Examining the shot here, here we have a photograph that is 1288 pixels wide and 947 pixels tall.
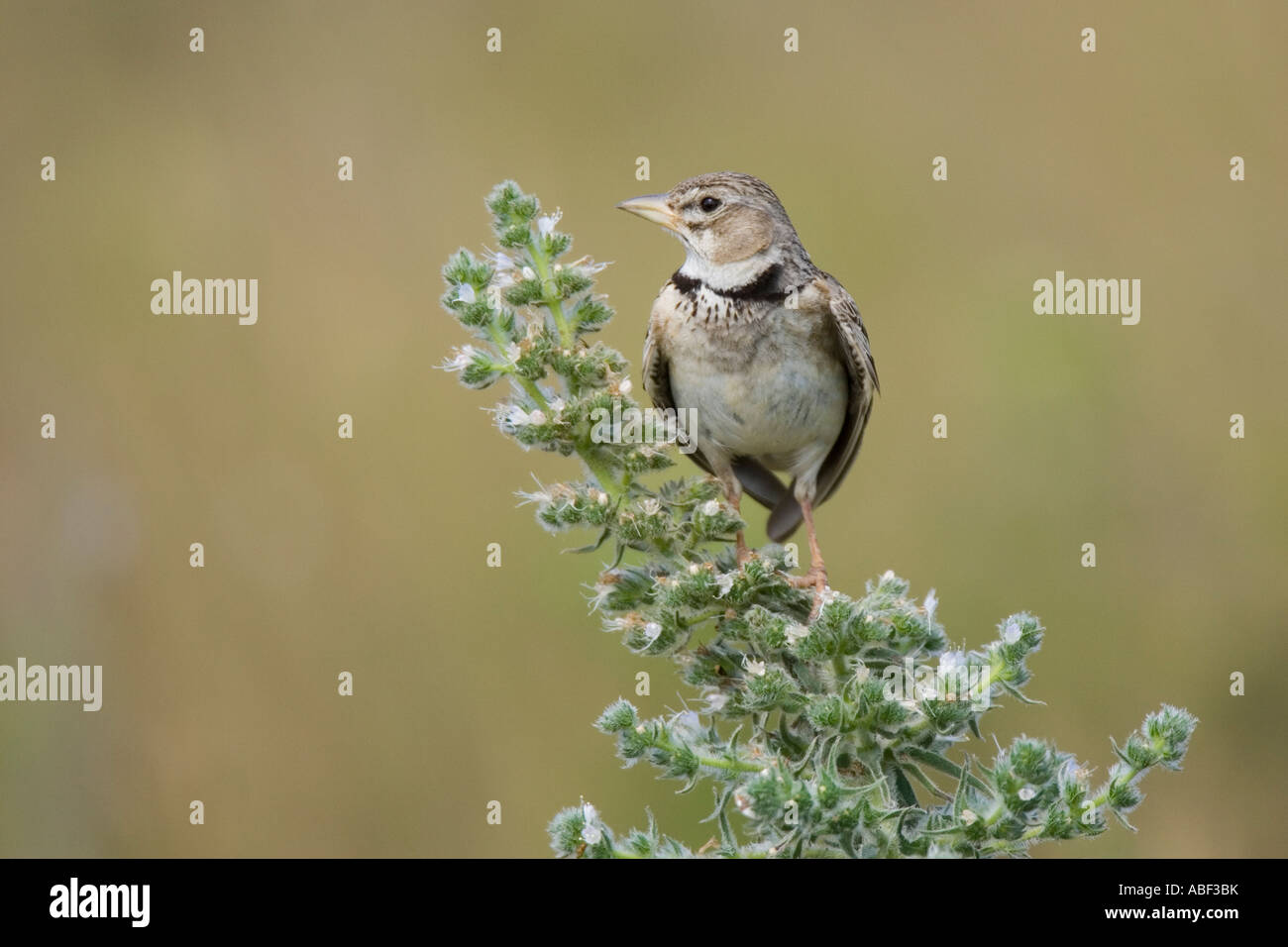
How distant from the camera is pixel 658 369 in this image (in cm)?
548

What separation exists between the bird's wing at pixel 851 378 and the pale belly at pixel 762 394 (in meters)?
0.08

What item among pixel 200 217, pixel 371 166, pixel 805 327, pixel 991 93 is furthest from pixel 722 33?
pixel 805 327

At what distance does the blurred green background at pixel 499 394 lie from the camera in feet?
21.6

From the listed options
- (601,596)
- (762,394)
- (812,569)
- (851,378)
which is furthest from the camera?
(851,378)

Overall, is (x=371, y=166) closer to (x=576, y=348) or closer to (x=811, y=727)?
(x=576, y=348)

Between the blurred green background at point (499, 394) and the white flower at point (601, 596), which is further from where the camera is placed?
the blurred green background at point (499, 394)

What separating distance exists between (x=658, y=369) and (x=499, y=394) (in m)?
1.88

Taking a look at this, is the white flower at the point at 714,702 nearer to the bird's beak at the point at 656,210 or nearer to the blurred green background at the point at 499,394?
the bird's beak at the point at 656,210

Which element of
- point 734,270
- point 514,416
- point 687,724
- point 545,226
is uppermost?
point 734,270

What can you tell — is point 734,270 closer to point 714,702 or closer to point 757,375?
point 757,375

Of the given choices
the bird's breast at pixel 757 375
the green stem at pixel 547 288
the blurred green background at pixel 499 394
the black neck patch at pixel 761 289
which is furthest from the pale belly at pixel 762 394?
the green stem at pixel 547 288

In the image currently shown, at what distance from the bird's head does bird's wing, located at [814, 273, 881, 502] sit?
251mm

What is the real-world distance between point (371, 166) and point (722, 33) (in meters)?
2.22

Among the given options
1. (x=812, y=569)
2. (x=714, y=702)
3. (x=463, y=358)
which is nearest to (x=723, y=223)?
(x=812, y=569)
